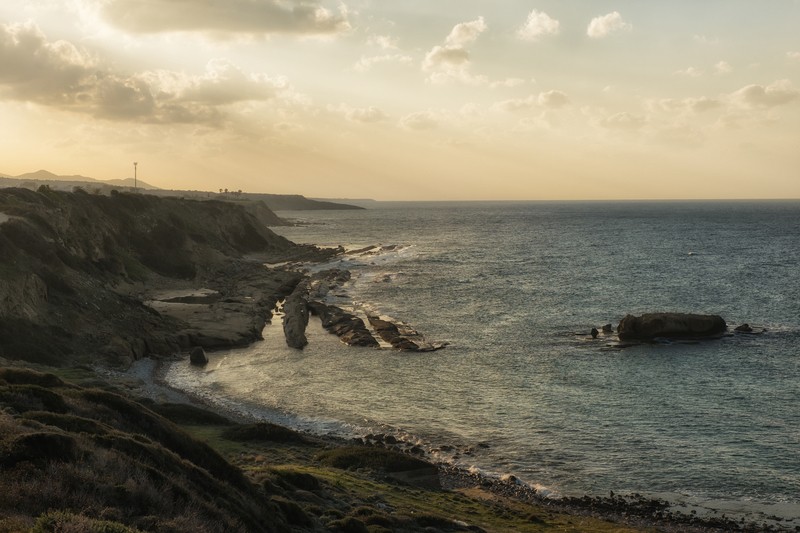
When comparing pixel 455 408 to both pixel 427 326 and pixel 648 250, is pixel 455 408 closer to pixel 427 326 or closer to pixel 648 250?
pixel 427 326

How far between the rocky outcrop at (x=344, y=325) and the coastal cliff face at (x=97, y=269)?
786 centimetres

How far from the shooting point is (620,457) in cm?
3284

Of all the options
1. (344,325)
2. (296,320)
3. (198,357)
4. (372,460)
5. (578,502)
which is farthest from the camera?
(296,320)

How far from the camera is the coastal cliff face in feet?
159

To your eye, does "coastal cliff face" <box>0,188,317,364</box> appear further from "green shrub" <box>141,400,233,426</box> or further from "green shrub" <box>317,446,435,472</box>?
"green shrub" <box>317,446,435,472</box>

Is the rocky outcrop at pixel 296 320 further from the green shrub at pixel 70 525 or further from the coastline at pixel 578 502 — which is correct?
the green shrub at pixel 70 525

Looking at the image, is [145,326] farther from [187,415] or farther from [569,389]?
[569,389]

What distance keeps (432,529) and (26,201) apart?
66.1 meters

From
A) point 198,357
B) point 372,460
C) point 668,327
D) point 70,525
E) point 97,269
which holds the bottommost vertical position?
point 372,460

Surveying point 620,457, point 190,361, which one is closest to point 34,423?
point 620,457

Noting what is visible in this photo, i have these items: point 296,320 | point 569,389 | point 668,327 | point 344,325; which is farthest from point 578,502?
point 296,320

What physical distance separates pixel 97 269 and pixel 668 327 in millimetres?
56489

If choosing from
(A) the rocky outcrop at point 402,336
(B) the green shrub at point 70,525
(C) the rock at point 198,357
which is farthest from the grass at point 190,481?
(A) the rocky outcrop at point 402,336

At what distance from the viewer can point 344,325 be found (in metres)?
64.6
